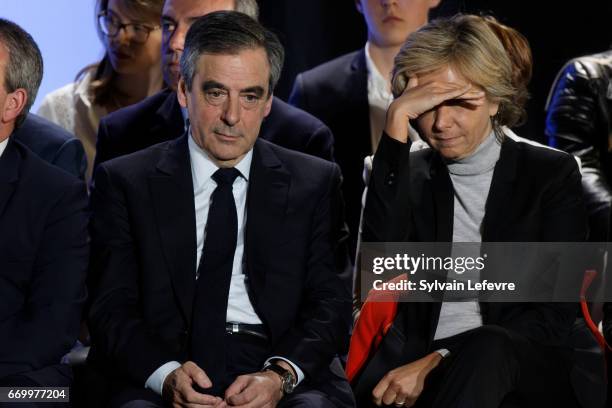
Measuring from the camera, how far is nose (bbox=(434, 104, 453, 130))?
3398 mm

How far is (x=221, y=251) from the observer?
3191 millimetres

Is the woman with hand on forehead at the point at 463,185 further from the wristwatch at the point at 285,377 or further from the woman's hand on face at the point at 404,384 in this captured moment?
the wristwatch at the point at 285,377

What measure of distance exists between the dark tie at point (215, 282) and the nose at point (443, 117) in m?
0.64

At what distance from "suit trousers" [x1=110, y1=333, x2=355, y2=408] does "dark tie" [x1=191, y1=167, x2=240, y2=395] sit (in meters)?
0.04

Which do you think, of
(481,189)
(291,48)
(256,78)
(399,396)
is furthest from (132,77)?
(399,396)

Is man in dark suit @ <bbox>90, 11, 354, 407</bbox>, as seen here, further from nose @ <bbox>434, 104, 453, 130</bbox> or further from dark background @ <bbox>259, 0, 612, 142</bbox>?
dark background @ <bbox>259, 0, 612, 142</bbox>

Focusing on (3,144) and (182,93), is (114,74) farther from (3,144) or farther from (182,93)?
(3,144)

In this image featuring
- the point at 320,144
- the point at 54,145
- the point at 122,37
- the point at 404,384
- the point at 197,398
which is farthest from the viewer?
the point at 122,37

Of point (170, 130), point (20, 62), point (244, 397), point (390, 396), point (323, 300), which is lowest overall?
point (390, 396)

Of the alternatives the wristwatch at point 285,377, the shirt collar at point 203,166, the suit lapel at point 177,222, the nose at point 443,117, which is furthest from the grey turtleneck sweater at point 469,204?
the suit lapel at point 177,222

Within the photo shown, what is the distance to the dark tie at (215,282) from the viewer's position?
310 centimetres

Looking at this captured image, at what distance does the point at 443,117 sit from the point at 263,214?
632mm

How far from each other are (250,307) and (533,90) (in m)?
2.67

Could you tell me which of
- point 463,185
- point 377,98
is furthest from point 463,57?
point 377,98
